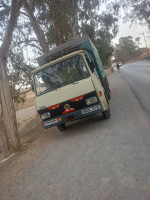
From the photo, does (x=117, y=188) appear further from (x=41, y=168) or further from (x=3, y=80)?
(x=3, y=80)

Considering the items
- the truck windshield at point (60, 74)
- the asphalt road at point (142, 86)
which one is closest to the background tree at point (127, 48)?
the asphalt road at point (142, 86)

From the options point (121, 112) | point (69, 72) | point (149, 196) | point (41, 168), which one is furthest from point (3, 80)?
point (149, 196)

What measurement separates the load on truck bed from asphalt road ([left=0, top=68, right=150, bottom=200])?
0.67 metres

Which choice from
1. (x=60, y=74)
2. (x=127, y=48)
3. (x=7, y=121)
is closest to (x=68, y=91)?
(x=60, y=74)

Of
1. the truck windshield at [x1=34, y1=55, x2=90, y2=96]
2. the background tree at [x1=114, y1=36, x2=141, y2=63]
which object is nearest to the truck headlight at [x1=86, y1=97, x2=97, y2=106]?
the truck windshield at [x1=34, y1=55, x2=90, y2=96]

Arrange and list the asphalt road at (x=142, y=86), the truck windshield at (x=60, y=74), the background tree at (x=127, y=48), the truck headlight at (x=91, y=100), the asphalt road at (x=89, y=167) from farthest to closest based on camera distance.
→ the background tree at (x=127, y=48)
the asphalt road at (x=142, y=86)
the truck windshield at (x=60, y=74)
the truck headlight at (x=91, y=100)
the asphalt road at (x=89, y=167)

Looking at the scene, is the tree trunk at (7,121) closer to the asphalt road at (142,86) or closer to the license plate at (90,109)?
the license plate at (90,109)

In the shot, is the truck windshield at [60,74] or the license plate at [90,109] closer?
the license plate at [90,109]

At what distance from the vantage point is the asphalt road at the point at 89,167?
3381 millimetres

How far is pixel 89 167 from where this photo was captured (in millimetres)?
4270

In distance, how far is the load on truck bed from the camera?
21.8ft

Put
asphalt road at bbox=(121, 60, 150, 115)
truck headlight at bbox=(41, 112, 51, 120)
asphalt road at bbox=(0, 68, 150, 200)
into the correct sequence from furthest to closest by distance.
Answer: asphalt road at bbox=(121, 60, 150, 115) < truck headlight at bbox=(41, 112, 51, 120) < asphalt road at bbox=(0, 68, 150, 200)

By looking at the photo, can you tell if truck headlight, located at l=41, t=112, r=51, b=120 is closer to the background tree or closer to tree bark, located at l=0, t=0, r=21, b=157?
tree bark, located at l=0, t=0, r=21, b=157

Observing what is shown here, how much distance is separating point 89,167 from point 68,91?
2898 millimetres
